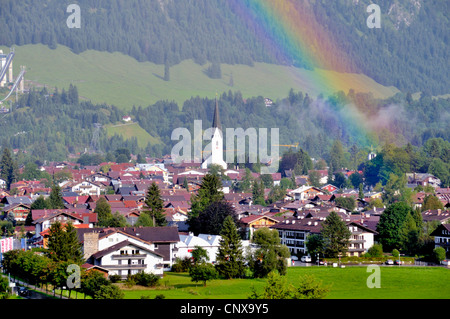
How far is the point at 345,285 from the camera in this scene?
35.4 meters

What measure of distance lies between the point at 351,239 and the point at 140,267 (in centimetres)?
1204

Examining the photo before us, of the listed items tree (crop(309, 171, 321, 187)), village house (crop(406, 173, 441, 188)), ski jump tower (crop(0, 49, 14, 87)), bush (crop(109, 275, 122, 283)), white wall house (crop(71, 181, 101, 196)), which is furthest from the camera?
ski jump tower (crop(0, 49, 14, 87))

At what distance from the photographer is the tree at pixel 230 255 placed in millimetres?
37031

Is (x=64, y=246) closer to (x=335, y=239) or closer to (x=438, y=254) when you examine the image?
(x=335, y=239)

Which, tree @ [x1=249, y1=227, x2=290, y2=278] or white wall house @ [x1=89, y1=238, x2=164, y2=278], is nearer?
white wall house @ [x1=89, y1=238, x2=164, y2=278]

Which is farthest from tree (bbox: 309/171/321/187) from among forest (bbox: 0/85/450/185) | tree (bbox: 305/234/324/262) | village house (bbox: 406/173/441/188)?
tree (bbox: 305/234/324/262)

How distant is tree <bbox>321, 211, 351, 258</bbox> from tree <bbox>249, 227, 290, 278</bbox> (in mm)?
4115

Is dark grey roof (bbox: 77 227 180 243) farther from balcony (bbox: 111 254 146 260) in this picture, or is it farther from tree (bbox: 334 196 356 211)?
tree (bbox: 334 196 356 211)

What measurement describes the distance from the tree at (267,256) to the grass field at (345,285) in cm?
65

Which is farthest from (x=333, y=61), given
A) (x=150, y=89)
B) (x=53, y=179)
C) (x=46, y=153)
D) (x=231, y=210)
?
(x=231, y=210)

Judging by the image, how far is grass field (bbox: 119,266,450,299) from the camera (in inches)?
1280

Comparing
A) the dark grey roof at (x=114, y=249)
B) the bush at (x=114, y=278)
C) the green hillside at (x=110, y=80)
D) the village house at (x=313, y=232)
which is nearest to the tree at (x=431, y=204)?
the village house at (x=313, y=232)

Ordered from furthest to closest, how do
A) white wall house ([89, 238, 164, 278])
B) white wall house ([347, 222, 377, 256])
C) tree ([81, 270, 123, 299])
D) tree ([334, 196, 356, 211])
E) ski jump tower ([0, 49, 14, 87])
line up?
Answer: ski jump tower ([0, 49, 14, 87])
tree ([334, 196, 356, 211])
white wall house ([347, 222, 377, 256])
white wall house ([89, 238, 164, 278])
tree ([81, 270, 123, 299])

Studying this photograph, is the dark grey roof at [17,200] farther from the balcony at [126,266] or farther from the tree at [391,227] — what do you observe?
the balcony at [126,266]
